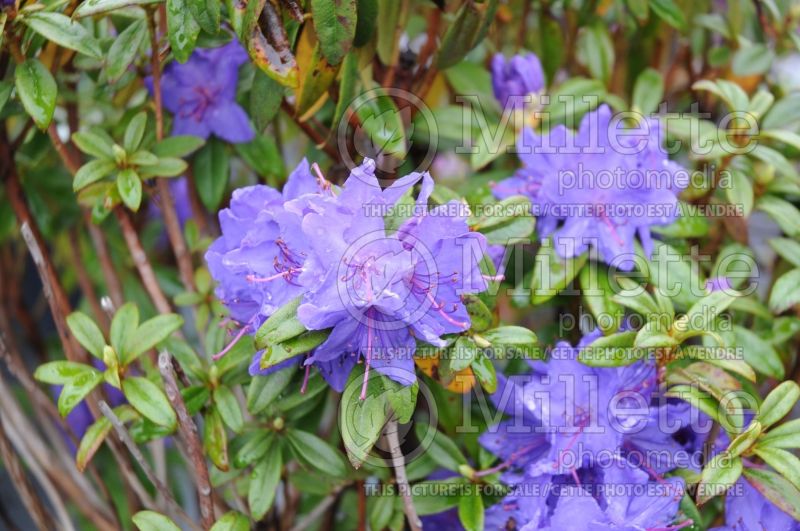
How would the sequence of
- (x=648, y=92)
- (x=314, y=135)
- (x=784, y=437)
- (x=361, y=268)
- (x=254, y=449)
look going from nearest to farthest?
(x=361, y=268), (x=784, y=437), (x=254, y=449), (x=314, y=135), (x=648, y=92)

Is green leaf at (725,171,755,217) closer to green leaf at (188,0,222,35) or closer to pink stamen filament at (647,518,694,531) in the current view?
pink stamen filament at (647,518,694,531)

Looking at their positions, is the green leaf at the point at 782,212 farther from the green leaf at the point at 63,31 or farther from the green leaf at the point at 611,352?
the green leaf at the point at 63,31

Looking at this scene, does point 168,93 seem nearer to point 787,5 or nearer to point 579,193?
point 579,193

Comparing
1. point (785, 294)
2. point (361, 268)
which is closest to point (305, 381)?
point (361, 268)

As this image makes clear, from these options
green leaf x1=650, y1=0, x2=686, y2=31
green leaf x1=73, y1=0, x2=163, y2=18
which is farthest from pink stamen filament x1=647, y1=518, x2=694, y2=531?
green leaf x1=73, y1=0, x2=163, y2=18

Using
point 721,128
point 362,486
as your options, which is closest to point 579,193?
point 721,128

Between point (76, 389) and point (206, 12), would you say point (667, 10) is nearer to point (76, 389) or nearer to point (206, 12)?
point (206, 12)
